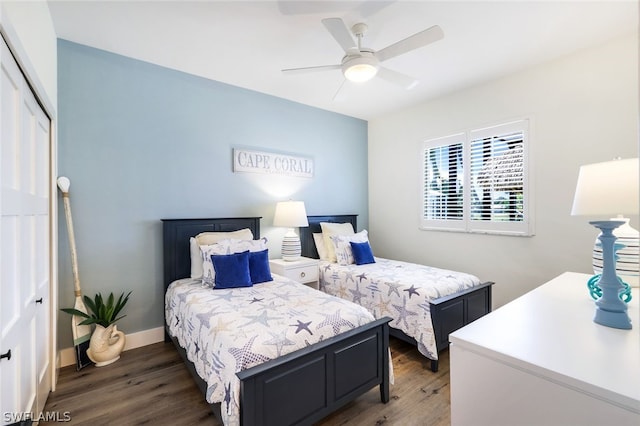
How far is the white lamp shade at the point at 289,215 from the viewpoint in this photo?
11.1 ft

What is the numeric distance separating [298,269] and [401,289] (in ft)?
3.97

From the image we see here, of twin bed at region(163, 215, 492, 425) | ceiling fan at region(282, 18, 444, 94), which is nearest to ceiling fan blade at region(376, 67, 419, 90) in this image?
ceiling fan at region(282, 18, 444, 94)

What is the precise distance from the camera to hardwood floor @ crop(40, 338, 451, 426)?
1.81m

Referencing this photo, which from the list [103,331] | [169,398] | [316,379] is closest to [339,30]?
[316,379]

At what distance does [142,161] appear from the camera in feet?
9.20

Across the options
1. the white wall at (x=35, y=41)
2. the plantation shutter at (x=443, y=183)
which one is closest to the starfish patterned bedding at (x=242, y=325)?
the white wall at (x=35, y=41)

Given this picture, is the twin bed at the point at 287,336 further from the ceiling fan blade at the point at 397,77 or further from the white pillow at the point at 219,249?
the ceiling fan blade at the point at 397,77

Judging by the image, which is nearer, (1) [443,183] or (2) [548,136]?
(2) [548,136]

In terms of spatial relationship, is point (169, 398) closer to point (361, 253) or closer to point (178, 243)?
point (178, 243)

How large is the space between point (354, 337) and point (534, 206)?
2.53m

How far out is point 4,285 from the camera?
126 cm

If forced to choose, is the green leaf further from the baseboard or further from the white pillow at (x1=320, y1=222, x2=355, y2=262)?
the white pillow at (x1=320, y1=222, x2=355, y2=262)

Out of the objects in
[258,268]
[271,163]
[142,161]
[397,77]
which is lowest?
[258,268]

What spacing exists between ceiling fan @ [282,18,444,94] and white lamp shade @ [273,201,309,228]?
158 cm
